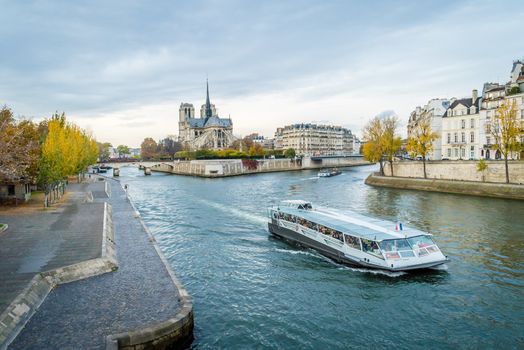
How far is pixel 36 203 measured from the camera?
41781 millimetres

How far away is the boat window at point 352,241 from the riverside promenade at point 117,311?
A: 35.1ft

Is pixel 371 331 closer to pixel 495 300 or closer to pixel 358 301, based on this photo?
pixel 358 301

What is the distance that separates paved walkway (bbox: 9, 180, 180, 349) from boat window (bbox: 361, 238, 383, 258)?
11.1 m

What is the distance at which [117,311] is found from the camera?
1495cm

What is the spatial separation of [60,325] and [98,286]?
12.4ft

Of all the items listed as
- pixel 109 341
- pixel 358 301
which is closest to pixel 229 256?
pixel 358 301

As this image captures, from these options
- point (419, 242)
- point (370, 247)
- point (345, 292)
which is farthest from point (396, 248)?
point (345, 292)

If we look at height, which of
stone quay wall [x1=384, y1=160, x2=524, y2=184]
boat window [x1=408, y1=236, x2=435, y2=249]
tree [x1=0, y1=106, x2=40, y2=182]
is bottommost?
boat window [x1=408, y1=236, x2=435, y2=249]

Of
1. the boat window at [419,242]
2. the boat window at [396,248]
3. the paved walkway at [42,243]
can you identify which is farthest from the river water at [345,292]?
the paved walkway at [42,243]

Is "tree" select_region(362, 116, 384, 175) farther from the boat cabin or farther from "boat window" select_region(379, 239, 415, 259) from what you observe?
"boat window" select_region(379, 239, 415, 259)

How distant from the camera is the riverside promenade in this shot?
12859 millimetres

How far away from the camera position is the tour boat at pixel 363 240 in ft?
73.2

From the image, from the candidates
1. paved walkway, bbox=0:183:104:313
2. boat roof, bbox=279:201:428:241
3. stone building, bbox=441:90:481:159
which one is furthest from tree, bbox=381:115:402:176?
paved walkway, bbox=0:183:104:313

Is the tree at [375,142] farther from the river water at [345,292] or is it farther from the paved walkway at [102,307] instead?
the paved walkway at [102,307]
